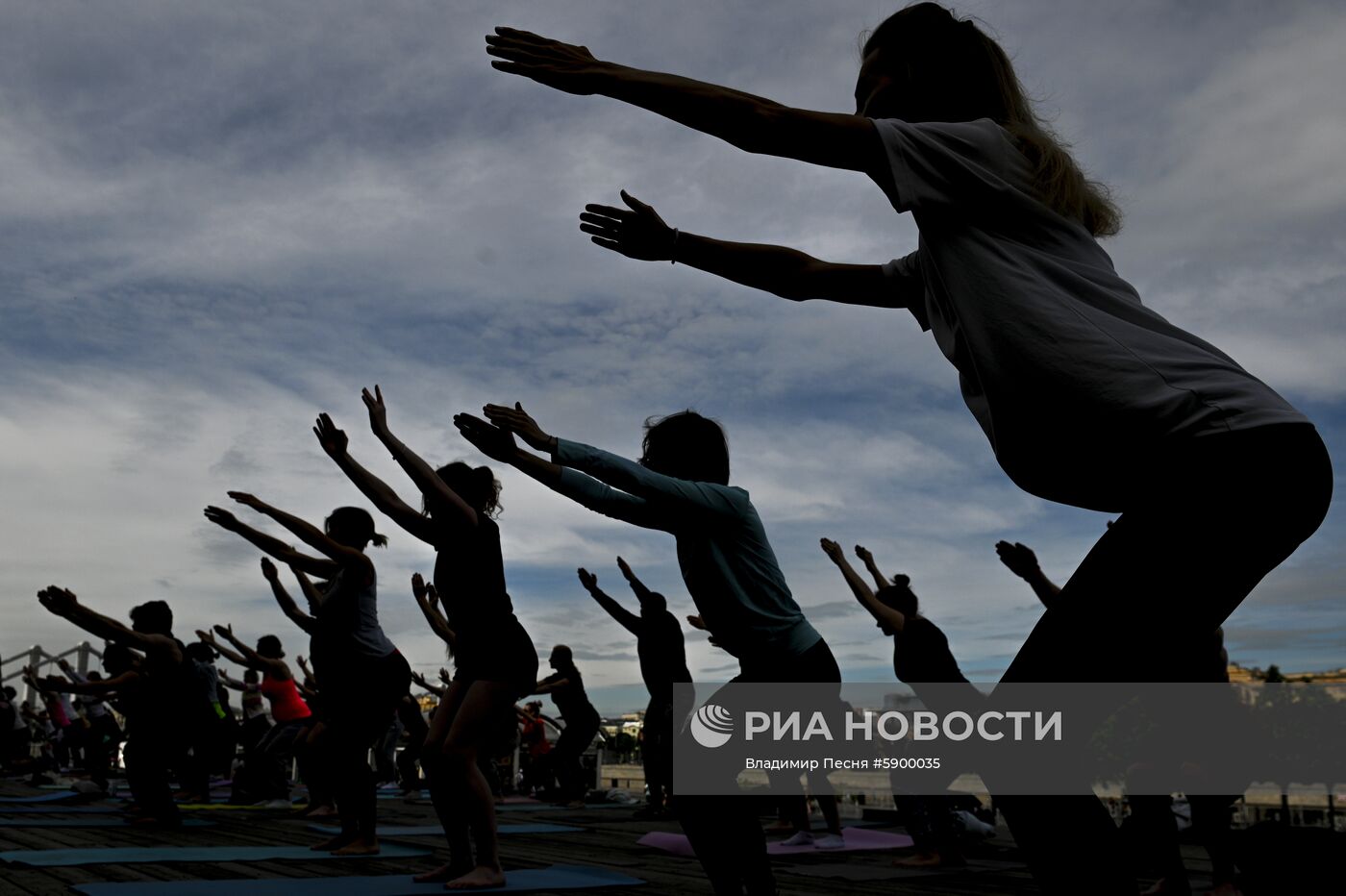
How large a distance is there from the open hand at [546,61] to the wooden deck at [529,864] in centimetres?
387

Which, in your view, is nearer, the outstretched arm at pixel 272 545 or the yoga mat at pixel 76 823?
the outstretched arm at pixel 272 545

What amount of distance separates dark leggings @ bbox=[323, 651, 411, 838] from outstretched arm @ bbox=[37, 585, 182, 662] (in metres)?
1.87

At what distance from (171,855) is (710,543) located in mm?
4225

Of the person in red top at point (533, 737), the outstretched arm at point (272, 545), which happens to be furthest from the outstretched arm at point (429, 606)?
the person in red top at point (533, 737)

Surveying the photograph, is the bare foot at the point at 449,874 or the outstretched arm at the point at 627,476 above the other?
the outstretched arm at the point at 627,476

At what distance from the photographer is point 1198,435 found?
145cm

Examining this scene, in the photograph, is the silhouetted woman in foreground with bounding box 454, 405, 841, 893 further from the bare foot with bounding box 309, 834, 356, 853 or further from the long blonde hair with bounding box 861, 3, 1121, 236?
the bare foot with bounding box 309, 834, 356, 853

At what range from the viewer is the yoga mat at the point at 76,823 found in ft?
24.2

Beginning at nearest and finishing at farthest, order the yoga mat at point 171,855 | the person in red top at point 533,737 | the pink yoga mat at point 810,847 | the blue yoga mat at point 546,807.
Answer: the yoga mat at point 171,855, the pink yoga mat at point 810,847, the blue yoga mat at point 546,807, the person in red top at point 533,737

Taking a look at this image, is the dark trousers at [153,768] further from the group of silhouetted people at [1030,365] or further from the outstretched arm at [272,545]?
the group of silhouetted people at [1030,365]

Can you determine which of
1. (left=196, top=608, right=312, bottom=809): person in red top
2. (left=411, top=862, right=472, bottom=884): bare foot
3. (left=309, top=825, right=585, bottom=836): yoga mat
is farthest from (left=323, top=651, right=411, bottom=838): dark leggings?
(left=196, top=608, right=312, bottom=809): person in red top

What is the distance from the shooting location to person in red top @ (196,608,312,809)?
385 inches

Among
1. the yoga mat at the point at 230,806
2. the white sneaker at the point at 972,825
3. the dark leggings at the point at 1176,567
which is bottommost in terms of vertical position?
the yoga mat at the point at 230,806

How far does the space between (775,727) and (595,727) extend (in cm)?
885
